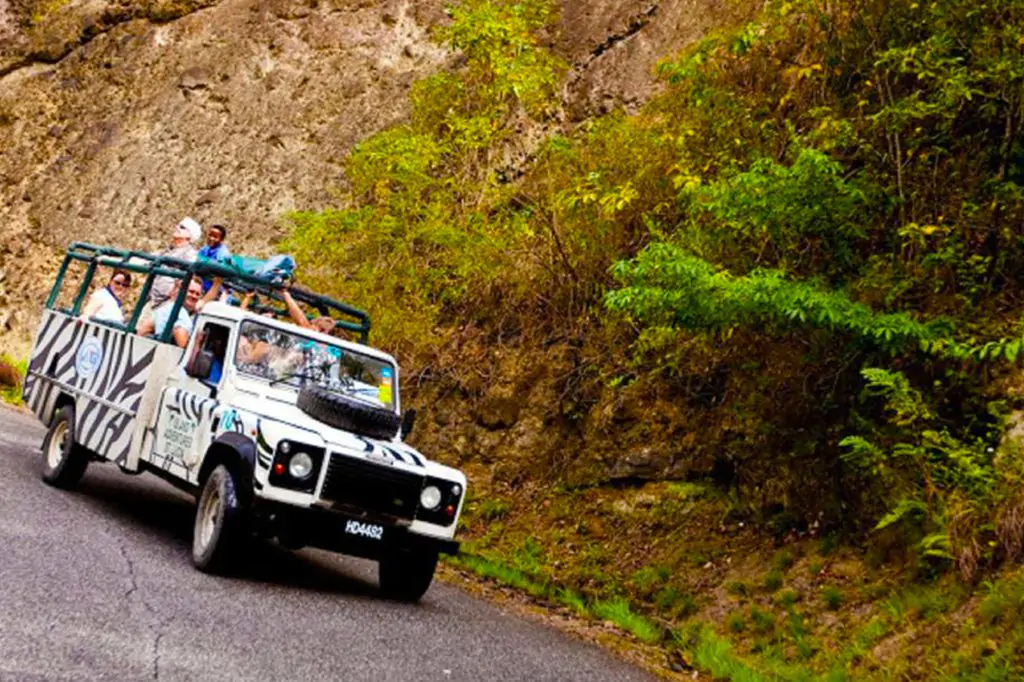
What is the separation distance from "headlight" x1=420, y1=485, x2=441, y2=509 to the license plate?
424mm

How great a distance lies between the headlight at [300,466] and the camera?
7602mm

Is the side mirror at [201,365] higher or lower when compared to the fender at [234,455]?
higher

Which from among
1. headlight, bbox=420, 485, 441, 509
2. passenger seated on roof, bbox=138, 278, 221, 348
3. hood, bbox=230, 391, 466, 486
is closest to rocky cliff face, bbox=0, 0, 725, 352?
passenger seated on roof, bbox=138, 278, 221, 348

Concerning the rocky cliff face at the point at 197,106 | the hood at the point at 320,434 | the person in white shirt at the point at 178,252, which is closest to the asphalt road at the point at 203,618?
the hood at the point at 320,434

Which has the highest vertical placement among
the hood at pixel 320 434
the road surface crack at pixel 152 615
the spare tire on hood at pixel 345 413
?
the spare tire on hood at pixel 345 413

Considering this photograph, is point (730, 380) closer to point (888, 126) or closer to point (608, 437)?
point (608, 437)

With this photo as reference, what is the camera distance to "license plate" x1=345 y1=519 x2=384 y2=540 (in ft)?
25.7

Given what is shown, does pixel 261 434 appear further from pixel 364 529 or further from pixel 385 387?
pixel 385 387

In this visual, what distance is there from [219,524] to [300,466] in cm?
71

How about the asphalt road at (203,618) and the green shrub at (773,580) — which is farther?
the green shrub at (773,580)

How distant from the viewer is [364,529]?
7.88m

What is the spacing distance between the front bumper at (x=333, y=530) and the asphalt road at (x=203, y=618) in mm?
402

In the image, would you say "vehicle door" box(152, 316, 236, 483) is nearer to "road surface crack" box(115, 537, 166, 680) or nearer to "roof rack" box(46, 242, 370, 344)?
"roof rack" box(46, 242, 370, 344)

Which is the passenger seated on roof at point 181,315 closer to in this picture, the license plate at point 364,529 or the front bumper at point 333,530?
the front bumper at point 333,530
